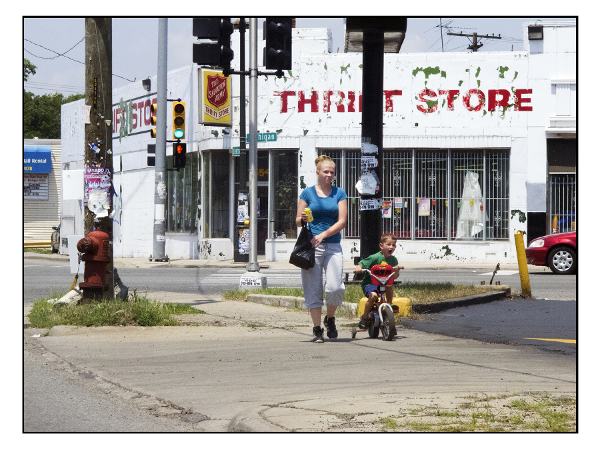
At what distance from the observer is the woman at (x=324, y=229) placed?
25.8 feet

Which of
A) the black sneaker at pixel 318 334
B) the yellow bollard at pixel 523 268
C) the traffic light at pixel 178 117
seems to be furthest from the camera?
the traffic light at pixel 178 117

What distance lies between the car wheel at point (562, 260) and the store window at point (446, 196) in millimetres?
5055

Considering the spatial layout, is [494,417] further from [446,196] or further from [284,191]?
[284,191]

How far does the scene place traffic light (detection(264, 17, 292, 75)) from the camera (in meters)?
11.6

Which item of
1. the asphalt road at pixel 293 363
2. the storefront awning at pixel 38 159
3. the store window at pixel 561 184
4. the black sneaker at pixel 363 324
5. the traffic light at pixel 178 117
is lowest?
the asphalt road at pixel 293 363

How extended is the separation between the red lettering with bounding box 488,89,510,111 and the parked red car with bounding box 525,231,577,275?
6305 mm

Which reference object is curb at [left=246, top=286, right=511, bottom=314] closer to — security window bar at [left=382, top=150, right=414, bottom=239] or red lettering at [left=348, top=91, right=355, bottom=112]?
security window bar at [left=382, top=150, right=414, bottom=239]

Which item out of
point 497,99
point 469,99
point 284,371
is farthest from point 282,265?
point 284,371

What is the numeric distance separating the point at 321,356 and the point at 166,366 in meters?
1.40

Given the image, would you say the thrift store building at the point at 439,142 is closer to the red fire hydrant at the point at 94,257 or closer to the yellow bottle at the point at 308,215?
the red fire hydrant at the point at 94,257

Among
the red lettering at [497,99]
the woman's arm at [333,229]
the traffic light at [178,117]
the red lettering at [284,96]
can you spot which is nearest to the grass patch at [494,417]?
the woman's arm at [333,229]

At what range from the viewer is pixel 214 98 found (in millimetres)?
23688

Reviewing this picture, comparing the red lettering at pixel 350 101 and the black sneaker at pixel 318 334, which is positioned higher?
the red lettering at pixel 350 101

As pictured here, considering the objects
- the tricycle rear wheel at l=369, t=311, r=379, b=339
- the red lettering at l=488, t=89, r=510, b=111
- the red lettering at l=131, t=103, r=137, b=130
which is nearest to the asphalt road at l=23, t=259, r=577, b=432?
the tricycle rear wheel at l=369, t=311, r=379, b=339
